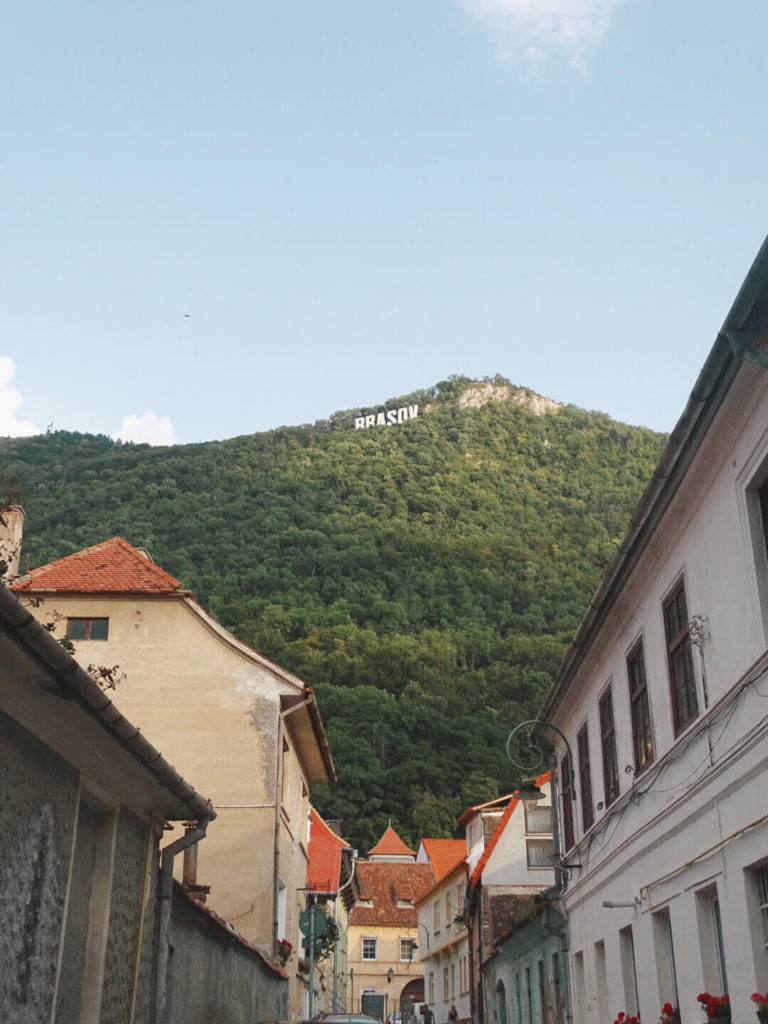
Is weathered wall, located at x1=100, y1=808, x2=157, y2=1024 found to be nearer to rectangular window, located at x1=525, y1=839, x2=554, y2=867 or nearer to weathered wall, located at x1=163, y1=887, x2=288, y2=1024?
weathered wall, located at x1=163, y1=887, x2=288, y2=1024

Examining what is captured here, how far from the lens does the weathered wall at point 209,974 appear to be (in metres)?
12.4

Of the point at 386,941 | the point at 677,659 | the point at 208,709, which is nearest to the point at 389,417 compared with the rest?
→ the point at 386,941

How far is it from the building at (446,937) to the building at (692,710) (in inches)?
1032

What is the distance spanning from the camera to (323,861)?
3089 centimetres

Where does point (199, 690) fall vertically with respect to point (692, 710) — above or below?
above

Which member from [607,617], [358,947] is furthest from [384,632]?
[607,617]

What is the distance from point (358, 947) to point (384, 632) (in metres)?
32.7

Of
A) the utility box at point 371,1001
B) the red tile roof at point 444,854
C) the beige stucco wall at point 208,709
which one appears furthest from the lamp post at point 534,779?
the utility box at point 371,1001

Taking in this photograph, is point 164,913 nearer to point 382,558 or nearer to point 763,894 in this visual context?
point 763,894

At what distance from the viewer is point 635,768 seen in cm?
1382

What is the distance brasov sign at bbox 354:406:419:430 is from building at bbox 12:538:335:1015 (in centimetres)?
14332

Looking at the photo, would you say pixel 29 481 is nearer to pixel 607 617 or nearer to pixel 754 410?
pixel 607 617

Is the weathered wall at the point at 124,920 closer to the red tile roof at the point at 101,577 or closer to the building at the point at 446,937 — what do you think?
the red tile roof at the point at 101,577

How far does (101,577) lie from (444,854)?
3885 centimetres
